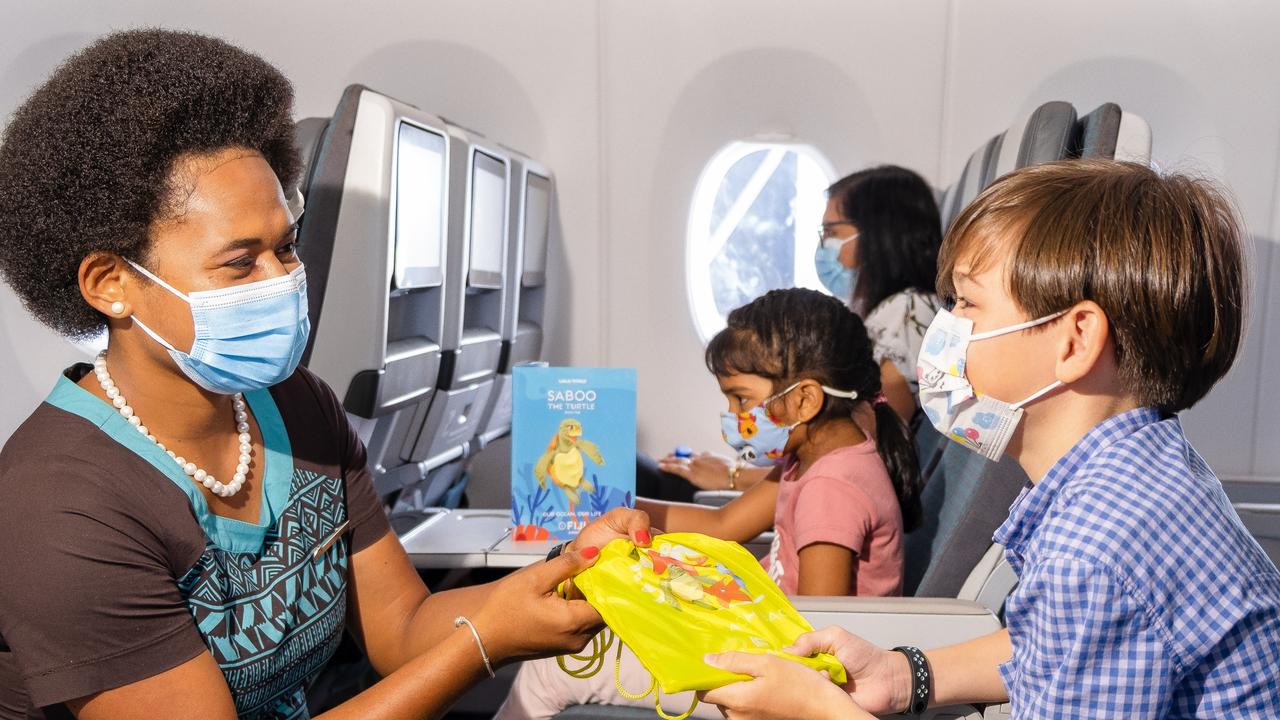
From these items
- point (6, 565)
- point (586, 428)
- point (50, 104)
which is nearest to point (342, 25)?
point (586, 428)

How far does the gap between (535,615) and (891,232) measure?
2.08 m

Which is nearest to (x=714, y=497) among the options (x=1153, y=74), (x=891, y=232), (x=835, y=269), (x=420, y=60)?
(x=835, y=269)

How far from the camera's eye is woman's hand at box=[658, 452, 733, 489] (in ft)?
9.91

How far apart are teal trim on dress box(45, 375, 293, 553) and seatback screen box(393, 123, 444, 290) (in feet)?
2.43

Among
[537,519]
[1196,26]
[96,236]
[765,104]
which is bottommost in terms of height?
[537,519]

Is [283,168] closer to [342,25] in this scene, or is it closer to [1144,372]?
[1144,372]

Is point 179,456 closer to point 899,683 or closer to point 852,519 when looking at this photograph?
point 899,683

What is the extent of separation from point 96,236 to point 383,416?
1.06 meters

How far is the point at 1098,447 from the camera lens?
3.72 ft

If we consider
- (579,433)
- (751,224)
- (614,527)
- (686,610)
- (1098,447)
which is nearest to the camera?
(1098,447)

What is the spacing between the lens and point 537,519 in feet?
6.57

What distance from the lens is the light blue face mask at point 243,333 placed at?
1271mm

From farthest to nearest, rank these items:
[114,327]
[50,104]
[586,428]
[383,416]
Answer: [383,416], [586,428], [114,327], [50,104]

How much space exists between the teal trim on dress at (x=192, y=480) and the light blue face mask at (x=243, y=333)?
0.11m
